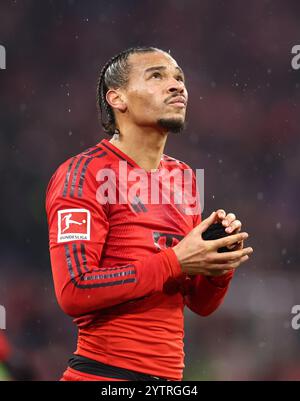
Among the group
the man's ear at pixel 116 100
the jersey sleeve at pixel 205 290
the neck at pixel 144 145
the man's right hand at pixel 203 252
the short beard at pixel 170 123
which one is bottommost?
the jersey sleeve at pixel 205 290

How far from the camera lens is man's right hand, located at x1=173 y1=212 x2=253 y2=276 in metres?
2.26

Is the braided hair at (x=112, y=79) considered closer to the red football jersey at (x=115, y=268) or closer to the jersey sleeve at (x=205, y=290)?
the red football jersey at (x=115, y=268)

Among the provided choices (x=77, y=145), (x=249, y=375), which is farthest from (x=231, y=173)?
(x=249, y=375)

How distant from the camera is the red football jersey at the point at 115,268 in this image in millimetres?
2256

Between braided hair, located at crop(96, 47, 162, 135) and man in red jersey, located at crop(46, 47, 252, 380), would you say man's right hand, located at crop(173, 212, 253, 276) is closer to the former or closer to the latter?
man in red jersey, located at crop(46, 47, 252, 380)

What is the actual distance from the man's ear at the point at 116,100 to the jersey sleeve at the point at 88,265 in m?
0.52

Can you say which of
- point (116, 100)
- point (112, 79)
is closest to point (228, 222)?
point (116, 100)

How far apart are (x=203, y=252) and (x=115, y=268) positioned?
0.29m

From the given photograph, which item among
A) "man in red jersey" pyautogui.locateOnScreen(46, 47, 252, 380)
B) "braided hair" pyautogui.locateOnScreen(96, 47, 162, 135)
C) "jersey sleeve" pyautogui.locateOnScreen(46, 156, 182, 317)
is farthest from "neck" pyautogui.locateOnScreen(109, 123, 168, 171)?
"jersey sleeve" pyautogui.locateOnScreen(46, 156, 182, 317)

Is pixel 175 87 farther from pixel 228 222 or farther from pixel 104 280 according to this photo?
pixel 104 280

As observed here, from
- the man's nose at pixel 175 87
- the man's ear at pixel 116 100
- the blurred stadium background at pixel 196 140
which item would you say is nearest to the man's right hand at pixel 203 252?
the man's nose at pixel 175 87

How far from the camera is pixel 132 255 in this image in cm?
241

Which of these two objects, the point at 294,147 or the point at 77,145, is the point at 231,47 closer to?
the point at 294,147

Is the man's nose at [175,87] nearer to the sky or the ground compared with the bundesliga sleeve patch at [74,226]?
nearer to the sky
